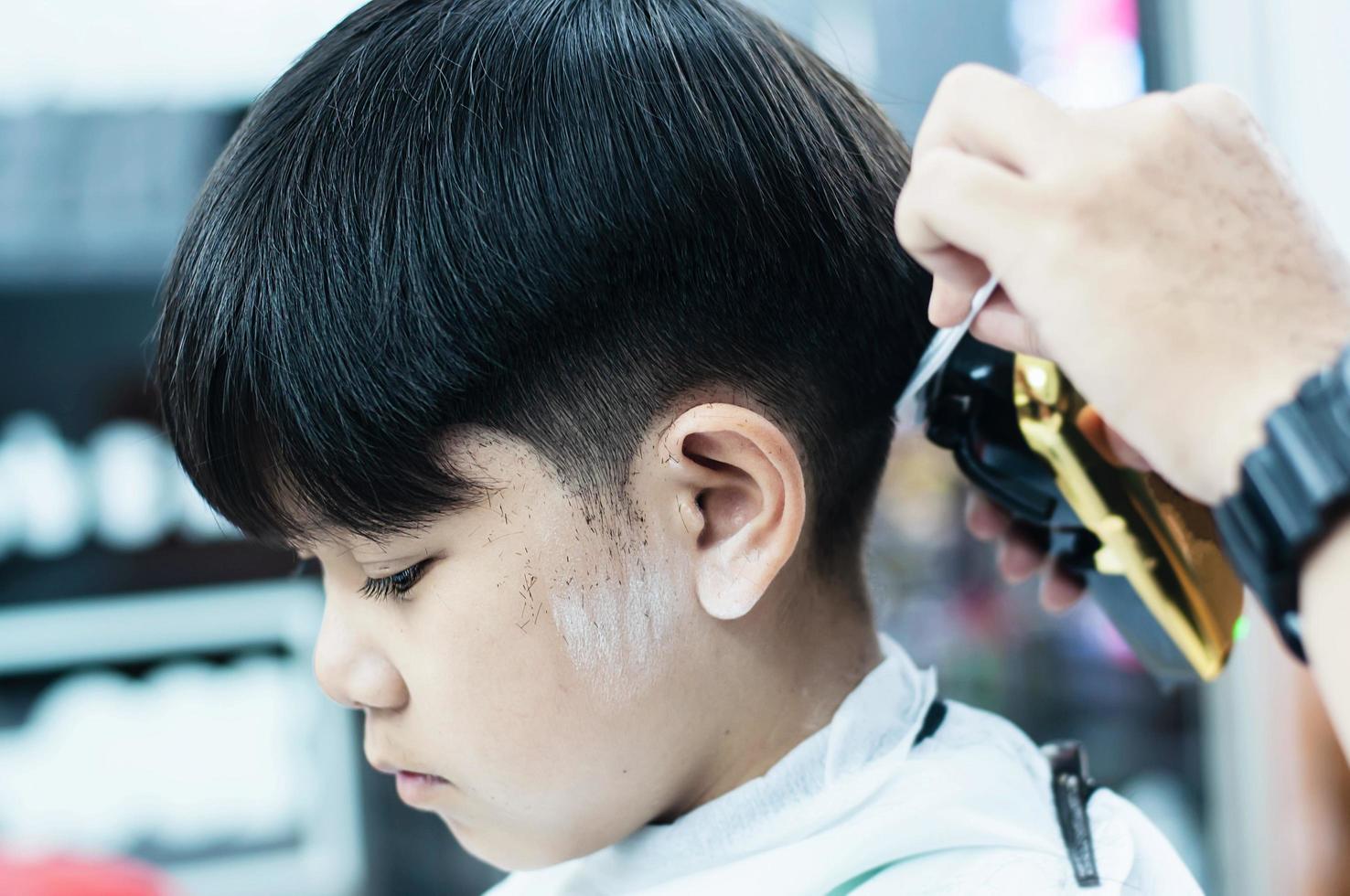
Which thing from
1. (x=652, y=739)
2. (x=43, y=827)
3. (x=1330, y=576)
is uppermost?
(x=1330, y=576)

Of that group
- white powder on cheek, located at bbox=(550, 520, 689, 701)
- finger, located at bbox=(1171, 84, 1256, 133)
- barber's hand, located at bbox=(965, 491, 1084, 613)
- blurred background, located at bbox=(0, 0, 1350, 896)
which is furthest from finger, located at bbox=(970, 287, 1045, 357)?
blurred background, located at bbox=(0, 0, 1350, 896)

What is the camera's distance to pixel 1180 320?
399 mm

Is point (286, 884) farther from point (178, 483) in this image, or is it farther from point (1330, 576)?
point (1330, 576)

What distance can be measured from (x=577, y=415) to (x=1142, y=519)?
313 millimetres

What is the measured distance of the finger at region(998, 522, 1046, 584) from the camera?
0.82 metres

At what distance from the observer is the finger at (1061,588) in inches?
32.1

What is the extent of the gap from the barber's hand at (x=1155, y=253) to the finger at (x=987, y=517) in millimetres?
398

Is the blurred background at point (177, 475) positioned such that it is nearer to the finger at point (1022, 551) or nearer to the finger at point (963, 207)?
the finger at point (1022, 551)

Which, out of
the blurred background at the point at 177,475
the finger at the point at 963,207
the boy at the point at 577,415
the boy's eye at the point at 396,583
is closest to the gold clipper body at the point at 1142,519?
the boy at the point at 577,415

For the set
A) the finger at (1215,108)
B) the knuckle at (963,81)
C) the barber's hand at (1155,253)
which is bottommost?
the barber's hand at (1155,253)

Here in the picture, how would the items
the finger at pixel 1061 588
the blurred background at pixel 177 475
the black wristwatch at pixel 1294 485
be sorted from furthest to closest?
the blurred background at pixel 177 475 → the finger at pixel 1061 588 → the black wristwatch at pixel 1294 485

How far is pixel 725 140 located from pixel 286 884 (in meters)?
1.71

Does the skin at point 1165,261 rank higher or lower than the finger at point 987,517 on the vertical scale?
higher

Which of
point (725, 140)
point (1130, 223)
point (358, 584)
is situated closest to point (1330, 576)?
point (1130, 223)
